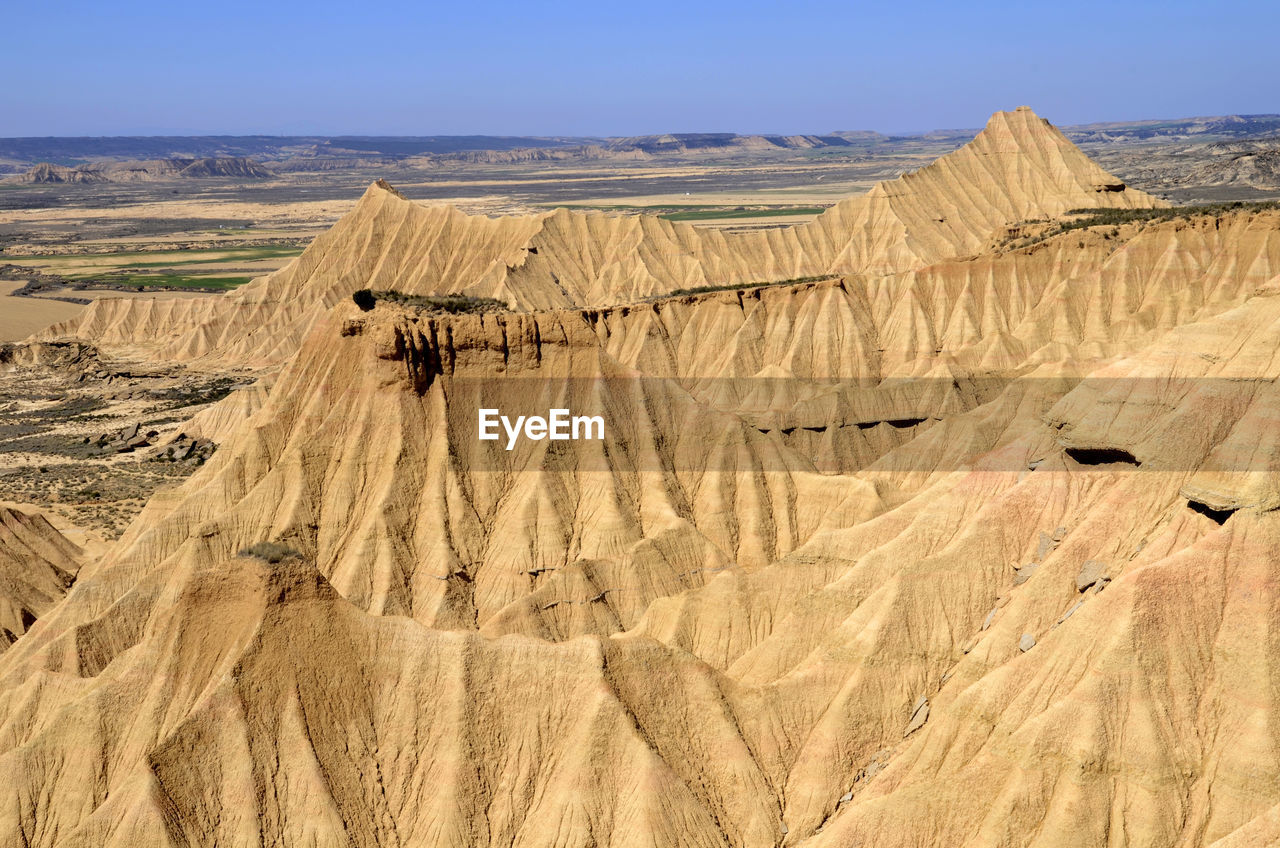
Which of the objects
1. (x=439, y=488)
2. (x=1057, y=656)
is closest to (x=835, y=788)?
(x=1057, y=656)

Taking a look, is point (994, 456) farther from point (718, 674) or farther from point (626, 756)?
point (626, 756)

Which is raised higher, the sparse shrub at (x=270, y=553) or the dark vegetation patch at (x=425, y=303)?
the dark vegetation patch at (x=425, y=303)

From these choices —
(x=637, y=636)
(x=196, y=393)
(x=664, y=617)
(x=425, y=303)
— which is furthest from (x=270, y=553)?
(x=196, y=393)

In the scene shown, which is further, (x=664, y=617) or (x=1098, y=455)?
(x=664, y=617)

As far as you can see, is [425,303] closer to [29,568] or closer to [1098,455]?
[29,568]

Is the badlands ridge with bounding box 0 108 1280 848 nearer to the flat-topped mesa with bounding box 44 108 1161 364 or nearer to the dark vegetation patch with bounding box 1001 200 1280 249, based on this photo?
the dark vegetation patch with bounding box 1001 200 1280 249

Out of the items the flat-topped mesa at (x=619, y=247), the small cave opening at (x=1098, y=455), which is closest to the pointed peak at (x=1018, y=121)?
the flat-topped mesa at (x=619, y=247)

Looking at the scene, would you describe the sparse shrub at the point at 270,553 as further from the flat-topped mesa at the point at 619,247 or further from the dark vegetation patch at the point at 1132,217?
the flat-topped mesa at the point at 619,247
